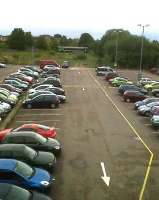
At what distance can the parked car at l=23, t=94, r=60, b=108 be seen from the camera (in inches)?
1655

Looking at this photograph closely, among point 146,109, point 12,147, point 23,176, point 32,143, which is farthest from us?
point 146,109

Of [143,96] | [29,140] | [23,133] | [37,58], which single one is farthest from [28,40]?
[29,140]

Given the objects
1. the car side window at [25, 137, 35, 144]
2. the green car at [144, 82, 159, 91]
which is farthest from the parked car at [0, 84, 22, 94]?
the car side window at [25, 137, 35, 144]

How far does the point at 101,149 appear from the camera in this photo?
26641 millimetres

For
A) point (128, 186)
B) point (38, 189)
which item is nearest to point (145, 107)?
point (128, 186)

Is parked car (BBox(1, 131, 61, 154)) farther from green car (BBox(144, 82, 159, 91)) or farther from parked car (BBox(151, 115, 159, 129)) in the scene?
green car (BBox(144, 82, 159, 91))

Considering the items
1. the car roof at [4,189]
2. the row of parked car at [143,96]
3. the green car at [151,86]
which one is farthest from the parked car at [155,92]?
the car roof at [4,189]

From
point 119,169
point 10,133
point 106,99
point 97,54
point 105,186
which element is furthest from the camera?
point 97,54

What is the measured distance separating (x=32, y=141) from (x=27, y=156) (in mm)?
3040

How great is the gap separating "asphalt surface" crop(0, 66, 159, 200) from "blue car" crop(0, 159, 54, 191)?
3.16 feet

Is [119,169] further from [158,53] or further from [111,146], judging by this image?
[158,53]

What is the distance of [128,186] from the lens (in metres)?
20.2

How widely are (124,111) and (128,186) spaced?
69.5ft

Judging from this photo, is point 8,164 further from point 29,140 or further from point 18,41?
point 18,41
